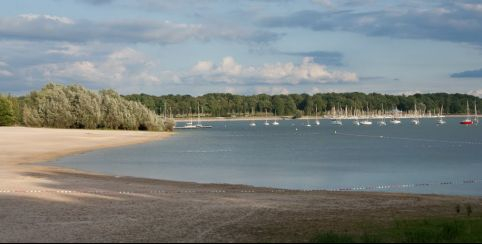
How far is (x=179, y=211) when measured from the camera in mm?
19531

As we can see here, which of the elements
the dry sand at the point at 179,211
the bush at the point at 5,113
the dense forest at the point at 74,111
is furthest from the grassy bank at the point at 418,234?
the dense forest at the point at 74,111

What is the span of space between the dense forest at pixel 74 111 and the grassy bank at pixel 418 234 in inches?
3924

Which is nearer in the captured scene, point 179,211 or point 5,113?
point 179,211

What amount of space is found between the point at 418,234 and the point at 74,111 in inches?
4051

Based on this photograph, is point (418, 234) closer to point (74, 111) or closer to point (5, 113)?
point (5, 113)

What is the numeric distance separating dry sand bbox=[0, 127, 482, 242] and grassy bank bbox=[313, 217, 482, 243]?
2.78 feet

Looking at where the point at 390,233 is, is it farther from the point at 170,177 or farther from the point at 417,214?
the point at 170,177

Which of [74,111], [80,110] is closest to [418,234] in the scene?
[80,110]

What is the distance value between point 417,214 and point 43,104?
98.7m

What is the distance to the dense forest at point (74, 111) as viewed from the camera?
108562mm

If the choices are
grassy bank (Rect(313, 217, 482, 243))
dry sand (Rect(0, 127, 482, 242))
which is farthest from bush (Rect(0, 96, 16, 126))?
grassy bank (Rect(313, 217, 482, 243))

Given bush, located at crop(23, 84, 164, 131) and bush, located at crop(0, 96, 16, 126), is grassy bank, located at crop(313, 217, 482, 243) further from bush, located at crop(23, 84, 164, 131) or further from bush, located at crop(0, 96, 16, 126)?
bush, located at crop(23, 84, 164, 131)

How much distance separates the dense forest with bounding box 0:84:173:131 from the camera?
108562 mm

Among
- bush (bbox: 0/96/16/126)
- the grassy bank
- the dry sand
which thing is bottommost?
the dry sand
